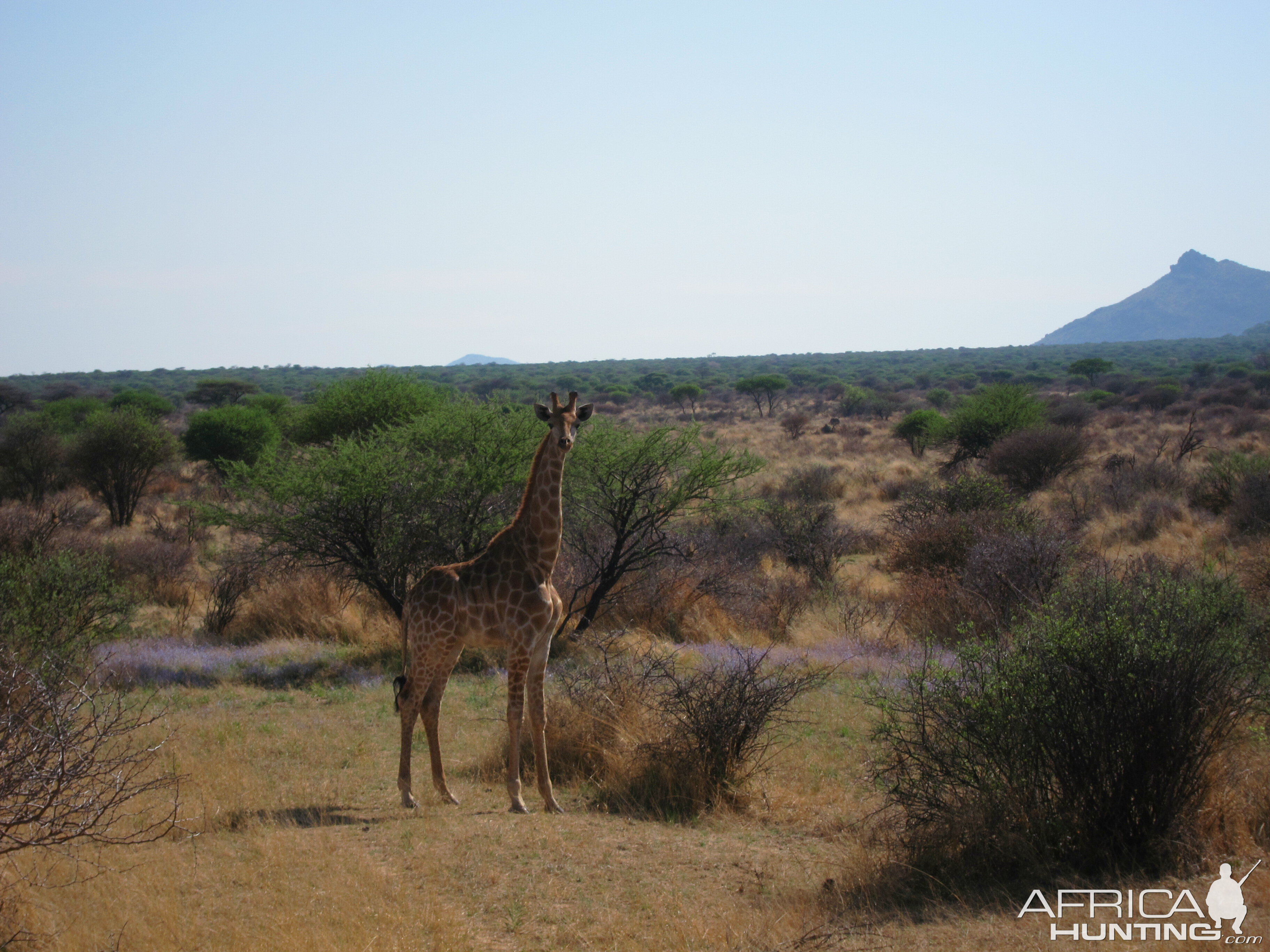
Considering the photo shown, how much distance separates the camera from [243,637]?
1445 centimetres

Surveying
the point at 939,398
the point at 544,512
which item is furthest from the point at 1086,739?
the point at 939,398

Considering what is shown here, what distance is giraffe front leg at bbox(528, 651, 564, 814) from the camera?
7.44 meters

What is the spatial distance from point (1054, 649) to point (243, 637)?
12.3 metres

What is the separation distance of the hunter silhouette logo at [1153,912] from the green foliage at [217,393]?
6339 cm

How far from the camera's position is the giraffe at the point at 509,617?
7.54m

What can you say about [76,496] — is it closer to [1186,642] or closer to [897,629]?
[897,629]

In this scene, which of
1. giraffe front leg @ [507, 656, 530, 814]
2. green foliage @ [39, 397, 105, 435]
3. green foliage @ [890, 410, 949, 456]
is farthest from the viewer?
green foliage @ [890, 410, 949, 456]

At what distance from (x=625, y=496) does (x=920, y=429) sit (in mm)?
26784

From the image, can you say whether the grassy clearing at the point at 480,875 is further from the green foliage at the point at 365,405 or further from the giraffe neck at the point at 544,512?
the green foliage at the point at 365,405

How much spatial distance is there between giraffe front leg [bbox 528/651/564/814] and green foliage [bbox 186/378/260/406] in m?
59.5

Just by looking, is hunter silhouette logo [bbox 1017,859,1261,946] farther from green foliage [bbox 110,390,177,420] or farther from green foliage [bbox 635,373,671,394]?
green foliage [bbox 635,373,671,394]

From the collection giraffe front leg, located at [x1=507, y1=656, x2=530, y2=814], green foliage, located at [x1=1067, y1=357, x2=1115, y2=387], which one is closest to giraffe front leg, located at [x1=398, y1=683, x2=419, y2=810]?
giraffe front leg, located at [x1=507, y1=656, x2=530, y2=814]

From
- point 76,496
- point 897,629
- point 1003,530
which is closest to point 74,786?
point 897,629

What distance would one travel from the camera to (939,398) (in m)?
58.8
